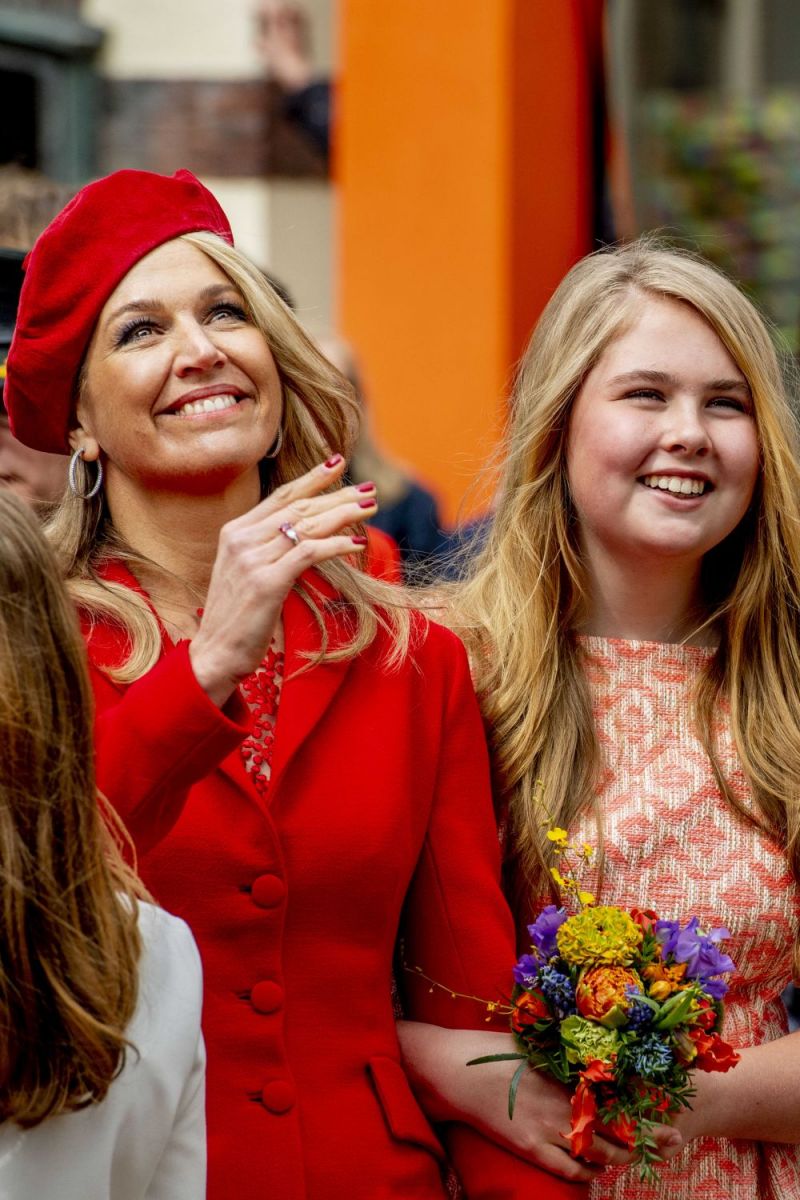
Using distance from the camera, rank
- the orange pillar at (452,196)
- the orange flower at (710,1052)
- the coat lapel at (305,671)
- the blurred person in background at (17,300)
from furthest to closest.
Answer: the orange pillar at (452,196) → the blurred person in background at (17,300) → the coat lapel at (305,671) → the orange flower at (710,1052)

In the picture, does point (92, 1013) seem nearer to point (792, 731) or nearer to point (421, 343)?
point (792, 731)

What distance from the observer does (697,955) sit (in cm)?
259

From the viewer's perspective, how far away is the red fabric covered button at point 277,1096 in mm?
2641

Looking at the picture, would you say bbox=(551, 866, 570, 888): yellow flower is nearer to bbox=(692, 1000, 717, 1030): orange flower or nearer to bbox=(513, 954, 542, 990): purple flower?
bbox=(513, 954, 542, 990): purple flower

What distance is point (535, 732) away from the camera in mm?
3055

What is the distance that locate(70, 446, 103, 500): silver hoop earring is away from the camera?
2.96 metres

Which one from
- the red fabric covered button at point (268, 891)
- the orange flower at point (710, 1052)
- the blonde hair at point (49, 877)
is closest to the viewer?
the blonde hair at point (49, 877)

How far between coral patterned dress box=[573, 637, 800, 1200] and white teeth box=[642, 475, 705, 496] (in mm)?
411

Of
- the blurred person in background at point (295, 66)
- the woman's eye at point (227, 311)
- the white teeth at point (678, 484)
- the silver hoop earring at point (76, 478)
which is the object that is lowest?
the white teeth at point (678, 484)

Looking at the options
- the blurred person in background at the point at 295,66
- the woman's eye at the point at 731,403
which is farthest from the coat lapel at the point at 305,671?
the blurred person in background at the point at 295,66

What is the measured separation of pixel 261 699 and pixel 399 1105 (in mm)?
625

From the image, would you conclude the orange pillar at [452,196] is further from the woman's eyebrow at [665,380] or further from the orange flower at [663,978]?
the orange flower at [663,978]

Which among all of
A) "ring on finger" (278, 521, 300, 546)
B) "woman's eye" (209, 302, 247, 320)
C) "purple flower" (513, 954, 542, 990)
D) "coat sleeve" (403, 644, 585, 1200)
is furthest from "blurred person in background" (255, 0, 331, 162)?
"purple flower" (513, 954, 542, 990)

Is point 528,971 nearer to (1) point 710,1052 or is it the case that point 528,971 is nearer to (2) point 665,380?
(1) point 710,1052
